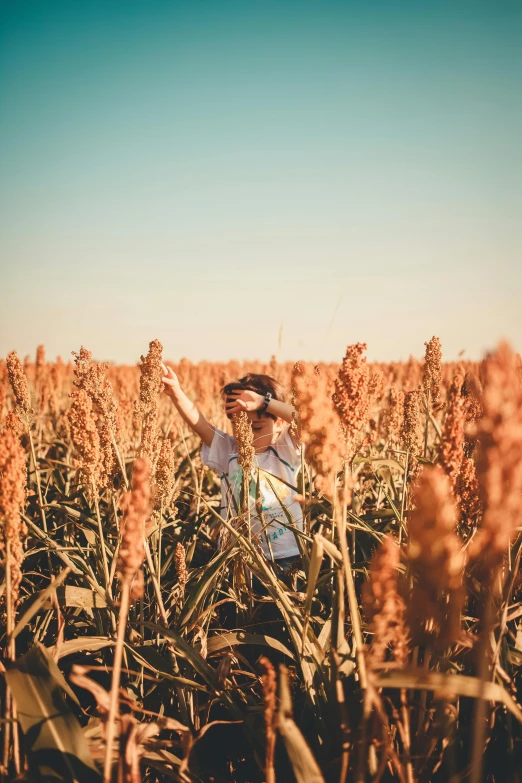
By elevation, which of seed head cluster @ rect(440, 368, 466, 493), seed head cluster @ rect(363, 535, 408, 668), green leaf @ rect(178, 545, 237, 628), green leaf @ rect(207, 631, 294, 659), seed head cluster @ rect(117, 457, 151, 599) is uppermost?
seed head cluster @ rect(440, 368, 466, 493)

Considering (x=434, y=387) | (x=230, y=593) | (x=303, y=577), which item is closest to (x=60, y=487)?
(x=230, y=593)

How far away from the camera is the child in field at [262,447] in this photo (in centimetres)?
360

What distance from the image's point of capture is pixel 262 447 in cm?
405

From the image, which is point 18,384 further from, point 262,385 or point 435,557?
point 435,557

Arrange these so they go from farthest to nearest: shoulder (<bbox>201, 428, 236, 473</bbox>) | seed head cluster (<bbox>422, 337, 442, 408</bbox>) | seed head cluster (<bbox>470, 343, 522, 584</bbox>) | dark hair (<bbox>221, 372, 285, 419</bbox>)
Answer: dark hair (<bbox>221, 372, 285, 419</bbox>) < shoulder (<bbox>201, 428, 236, 473</bbox>) < seed head cluster (<bbox>422, 337, 442, 408</bbox>) < seed head cluster (<bbox>470, 343, 522, 584</bbox>)

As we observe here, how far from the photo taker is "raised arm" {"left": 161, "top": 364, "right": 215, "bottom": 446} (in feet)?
11.6

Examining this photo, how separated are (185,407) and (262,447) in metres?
0.76

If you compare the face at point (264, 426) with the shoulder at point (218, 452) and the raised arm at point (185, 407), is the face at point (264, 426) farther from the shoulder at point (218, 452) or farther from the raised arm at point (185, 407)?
the raised arm at point (185, 407)

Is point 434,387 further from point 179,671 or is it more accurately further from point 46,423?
point 46,423

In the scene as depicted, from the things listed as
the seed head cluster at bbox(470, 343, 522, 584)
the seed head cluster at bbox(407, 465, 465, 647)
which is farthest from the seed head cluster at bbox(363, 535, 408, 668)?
the seed head cluster at bbox(470, 343, 522, 584)

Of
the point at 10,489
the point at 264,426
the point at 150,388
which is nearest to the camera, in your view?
the point at 10,489

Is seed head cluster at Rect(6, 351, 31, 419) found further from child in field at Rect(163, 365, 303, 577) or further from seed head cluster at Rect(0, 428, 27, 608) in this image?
seed head cluster at Rect(0, 428, 27, 608)

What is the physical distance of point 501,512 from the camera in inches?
33.2

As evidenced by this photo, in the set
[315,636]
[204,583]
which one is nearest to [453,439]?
[315,636]
